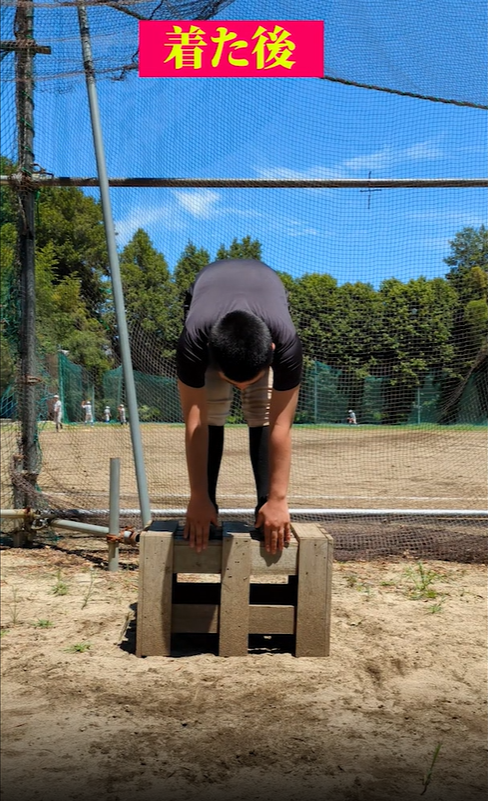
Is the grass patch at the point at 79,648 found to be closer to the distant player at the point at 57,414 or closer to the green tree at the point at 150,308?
the distant player at the point at 57,414

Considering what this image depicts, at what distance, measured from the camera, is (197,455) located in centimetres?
325

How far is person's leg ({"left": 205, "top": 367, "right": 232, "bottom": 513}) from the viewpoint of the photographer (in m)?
3.48

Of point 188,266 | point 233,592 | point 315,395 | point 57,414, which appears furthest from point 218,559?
point 315,395

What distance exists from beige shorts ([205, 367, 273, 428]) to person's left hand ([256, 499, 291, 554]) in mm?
559

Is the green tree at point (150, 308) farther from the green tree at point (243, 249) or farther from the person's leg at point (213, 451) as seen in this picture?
the person's leg at point (213, 451)

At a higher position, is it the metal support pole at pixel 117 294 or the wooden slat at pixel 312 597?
the metal support pole at pixel 117 294

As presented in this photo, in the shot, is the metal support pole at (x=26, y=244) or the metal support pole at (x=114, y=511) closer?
the metal support pole at (x=114, y=511)

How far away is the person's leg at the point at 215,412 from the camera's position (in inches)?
137

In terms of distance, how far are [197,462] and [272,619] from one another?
0.90m

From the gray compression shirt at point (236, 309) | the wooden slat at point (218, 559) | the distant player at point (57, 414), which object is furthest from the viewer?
the distant player at point (57, 414)

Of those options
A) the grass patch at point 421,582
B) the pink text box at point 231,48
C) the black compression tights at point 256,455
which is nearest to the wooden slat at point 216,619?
the black compression tights at point 256,455

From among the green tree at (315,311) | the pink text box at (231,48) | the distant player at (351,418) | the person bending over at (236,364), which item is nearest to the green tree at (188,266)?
the green tree at (315,311)

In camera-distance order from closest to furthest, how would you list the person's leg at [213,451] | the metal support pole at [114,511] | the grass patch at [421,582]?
the person's leg at [213,451] < the grass patch at [421,582] < the metal support pole at [114,511]

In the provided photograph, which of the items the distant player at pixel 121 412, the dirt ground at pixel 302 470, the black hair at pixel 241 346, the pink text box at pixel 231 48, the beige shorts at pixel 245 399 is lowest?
the dirt ground at pixel 302 470
